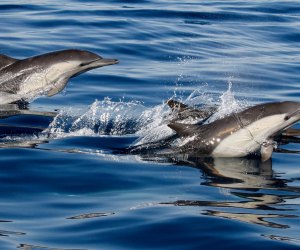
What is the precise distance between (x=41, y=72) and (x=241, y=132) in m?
4.83

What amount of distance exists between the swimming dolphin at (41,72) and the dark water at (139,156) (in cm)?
24

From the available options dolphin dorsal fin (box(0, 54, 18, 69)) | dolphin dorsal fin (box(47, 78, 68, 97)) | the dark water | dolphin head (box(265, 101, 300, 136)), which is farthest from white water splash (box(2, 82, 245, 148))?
dolphin dorsal fin (box(0, 54, 18, 69))

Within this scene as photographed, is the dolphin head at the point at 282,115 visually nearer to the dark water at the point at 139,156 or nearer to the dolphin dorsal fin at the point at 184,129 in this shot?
the dark water at the point at 139,156

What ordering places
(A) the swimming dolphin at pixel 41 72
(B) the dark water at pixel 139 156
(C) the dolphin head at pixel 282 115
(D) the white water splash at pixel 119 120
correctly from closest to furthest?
(B) the dark water at pixel 139 156 < (C) the dolphin head at pixel 282 115 < (D) the white water splash at pixel 119 120 < (A) the swimming dolphin at pixel 41 72

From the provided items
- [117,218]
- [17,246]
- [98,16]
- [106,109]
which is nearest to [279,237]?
[117,218]

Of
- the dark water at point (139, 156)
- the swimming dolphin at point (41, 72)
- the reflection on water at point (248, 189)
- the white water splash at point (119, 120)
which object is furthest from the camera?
the swimming dolphin at point (41, 72)

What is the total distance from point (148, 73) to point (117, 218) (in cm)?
923

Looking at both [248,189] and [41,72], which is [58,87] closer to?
[41,72]

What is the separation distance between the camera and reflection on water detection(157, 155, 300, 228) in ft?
27.9

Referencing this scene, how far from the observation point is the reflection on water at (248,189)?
27.9 feet

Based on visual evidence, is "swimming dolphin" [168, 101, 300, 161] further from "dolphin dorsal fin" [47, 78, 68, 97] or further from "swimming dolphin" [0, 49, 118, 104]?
"dolphin dorsal fin" [47, 78, 68, 97]

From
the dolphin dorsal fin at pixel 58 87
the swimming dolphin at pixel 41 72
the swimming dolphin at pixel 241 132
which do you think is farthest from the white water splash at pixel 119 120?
the swimming dolphin at pixel 41 72

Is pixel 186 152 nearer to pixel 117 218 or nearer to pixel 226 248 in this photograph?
pixel 117 218

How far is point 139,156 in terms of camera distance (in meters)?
11.1
